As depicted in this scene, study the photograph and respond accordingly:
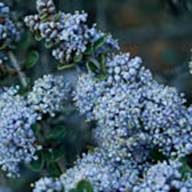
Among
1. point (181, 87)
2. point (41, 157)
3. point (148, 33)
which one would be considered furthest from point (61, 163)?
point (148, 33)

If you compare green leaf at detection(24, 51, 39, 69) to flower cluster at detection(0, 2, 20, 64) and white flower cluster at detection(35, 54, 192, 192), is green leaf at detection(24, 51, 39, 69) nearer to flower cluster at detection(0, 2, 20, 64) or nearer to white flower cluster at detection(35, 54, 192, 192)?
flower cluster at detection(0, 2, 20, 64)

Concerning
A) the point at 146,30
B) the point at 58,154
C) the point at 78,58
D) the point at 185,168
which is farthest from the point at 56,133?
the point at 146,30

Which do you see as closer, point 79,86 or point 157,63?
point 79,86

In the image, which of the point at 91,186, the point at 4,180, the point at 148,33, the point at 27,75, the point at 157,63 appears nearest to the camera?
the point at 91,186

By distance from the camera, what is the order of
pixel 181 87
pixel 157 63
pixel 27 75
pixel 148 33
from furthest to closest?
pixel 157 63, pixel 148 33, pixel 181 87, pixel 27 75

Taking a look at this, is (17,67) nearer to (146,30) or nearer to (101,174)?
(101,174)

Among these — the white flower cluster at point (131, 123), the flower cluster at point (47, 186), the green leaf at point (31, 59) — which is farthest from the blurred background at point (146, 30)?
the flower cluster at point (47, 186)

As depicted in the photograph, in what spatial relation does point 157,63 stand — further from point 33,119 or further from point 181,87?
point 33,119
